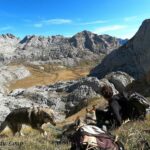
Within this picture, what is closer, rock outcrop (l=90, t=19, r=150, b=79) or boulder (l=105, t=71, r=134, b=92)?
boulder (l=105, t=71, r=134, b=92)

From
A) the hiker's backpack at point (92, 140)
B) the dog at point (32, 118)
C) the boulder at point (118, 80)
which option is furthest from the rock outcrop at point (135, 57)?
the hiker's backpack at point (92, 140)

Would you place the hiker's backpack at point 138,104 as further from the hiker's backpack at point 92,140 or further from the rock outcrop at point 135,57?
the rock outcrop at point 135,57

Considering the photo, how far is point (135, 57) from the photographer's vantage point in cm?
10306

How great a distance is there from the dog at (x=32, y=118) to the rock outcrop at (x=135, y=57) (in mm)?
61030

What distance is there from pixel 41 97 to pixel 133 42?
274ft

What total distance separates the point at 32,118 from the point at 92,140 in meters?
9.53

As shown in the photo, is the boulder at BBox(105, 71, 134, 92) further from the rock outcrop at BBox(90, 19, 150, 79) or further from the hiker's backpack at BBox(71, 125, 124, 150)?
the hiker's backpack at BBox(71, 125, 124, 150)

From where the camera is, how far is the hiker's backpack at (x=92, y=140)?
6.44 metres

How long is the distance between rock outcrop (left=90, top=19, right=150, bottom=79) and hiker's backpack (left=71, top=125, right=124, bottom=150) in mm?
70436

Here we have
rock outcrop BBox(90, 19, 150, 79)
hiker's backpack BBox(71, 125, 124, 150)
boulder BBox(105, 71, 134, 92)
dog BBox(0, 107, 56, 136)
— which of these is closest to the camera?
hiker's backpack BBox(71, 125, 124, 150)

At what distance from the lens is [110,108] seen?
13.1 meters

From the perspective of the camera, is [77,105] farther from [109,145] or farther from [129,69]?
[129,69]

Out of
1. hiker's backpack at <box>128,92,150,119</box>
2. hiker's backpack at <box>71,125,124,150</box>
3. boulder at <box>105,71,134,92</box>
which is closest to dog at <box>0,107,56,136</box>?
hiker's backpack at <box>128,92,150,119</box>

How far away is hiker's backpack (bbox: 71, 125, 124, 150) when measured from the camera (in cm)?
644
